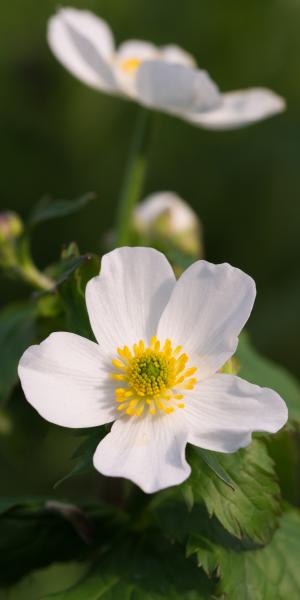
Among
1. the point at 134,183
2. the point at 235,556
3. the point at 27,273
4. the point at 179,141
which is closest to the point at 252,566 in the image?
the point at 235,556

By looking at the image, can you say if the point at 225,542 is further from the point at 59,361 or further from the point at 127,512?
the point at 59,361

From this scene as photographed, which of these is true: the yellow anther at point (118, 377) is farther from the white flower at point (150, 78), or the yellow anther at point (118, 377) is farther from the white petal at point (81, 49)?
the white petal at point (81, 49)

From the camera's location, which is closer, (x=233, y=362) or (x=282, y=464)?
(x=233, y=362)

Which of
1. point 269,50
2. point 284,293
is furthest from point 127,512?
point 269,50

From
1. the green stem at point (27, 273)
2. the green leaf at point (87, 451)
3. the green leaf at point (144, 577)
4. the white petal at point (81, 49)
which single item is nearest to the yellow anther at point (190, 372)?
the green leaf at point (87, 451)

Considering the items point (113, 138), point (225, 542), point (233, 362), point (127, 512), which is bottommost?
point (113, 138)

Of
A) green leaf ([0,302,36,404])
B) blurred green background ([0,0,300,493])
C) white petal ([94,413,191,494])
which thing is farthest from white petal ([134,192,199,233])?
blurred green background ([0,0,300,493])

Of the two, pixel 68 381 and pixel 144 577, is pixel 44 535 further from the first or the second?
pixel 68 381
